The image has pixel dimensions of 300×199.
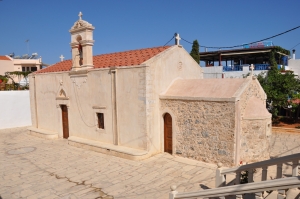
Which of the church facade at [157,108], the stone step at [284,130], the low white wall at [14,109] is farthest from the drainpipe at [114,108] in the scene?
the low white wall at [14,109]

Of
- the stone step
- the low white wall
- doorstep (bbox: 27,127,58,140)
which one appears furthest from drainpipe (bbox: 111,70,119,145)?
the low white wall

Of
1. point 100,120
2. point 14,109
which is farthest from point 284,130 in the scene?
point 14,109

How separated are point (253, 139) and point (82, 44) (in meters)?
9.54

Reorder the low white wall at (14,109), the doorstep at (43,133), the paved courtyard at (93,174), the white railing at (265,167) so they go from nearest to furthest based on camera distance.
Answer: the white railing at (265,167) < the paved courtyard at (93,174) < the doorstep at (43,133) < the low white wall at (14,109)

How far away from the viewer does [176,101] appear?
10.0 metres

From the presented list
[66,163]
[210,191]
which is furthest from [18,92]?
[210,191]

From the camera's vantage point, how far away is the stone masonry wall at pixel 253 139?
8961mm

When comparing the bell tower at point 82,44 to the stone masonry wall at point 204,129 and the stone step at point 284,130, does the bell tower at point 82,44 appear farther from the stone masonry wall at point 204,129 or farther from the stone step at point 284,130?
the stone step at point 284,130

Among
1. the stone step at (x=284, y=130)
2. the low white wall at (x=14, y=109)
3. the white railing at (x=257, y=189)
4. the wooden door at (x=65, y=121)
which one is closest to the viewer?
the white railing at (x=257, y=189)

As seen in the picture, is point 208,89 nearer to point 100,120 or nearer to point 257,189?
point 100,120

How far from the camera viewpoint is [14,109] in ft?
62.0

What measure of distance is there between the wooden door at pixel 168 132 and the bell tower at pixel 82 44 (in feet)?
16.8

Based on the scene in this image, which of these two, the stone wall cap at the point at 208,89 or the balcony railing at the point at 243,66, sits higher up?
the balcony railing at the point at 243,66

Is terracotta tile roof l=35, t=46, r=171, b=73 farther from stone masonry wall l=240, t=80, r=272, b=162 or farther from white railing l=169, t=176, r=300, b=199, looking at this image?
white railing l=169, t=176, r=300, b=199
